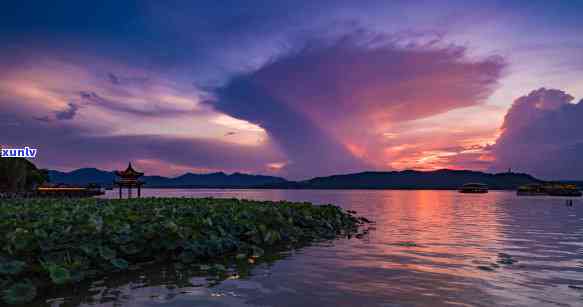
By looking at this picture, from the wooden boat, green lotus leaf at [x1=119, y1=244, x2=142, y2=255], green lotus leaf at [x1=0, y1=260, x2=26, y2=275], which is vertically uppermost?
green lotus leaf at [x1=0, y1=260, x2=26, y2=275]

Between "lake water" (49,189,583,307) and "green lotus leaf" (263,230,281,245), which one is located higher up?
"green lotus leaf" (263,230,281,245)

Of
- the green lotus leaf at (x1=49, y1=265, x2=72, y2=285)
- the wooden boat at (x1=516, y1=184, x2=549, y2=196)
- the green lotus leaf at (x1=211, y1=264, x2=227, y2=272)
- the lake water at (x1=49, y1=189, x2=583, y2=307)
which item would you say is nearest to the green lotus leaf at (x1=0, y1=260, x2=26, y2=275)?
the green lotus leaf at (x1=49, y1=265, x2=72, y2=285)

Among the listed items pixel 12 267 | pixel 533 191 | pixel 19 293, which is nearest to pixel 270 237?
pixel 12 267

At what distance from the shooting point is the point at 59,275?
8.30 metres

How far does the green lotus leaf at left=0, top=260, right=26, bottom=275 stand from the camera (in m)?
8.16

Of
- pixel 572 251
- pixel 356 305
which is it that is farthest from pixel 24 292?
pixel 572 251

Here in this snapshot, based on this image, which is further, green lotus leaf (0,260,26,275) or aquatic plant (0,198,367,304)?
aquatic plant (0,198,367,304)

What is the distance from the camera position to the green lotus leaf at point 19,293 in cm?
772

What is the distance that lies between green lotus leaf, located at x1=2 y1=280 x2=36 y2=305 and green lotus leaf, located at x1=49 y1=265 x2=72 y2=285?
389mm

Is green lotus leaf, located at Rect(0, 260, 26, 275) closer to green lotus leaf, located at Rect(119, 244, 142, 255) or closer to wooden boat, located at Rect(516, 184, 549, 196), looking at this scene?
green lotus leaf, located at Rect(119, 244, 142, 255)

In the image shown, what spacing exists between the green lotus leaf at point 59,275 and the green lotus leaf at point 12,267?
0.70 m

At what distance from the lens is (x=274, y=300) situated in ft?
28.4

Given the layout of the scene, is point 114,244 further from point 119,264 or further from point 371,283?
point 371,283

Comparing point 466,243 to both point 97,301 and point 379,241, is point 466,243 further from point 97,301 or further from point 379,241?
point 97,301
